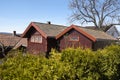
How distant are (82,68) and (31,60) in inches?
134

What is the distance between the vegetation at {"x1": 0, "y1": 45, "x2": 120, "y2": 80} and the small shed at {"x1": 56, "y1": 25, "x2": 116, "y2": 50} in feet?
37.6

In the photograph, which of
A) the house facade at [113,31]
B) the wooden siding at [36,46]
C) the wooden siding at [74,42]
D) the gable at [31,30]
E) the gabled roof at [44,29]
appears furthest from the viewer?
the house facade at [113,31]

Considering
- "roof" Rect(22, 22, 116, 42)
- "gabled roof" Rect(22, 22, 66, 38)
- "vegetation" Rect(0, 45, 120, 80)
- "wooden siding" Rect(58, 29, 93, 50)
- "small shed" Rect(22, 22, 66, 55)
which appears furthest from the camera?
"small shed" Rect(22, 22, 66, 55)

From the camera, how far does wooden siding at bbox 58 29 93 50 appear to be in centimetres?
2677

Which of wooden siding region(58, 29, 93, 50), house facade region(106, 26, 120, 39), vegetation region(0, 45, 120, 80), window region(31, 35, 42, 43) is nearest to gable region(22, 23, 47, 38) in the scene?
window region(31, 35, 42, 43)

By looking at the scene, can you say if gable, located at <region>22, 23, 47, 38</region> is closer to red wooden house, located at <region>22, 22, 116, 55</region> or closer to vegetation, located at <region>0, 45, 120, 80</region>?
red wooden house, located at <region>22, 22, 116, 55</region>

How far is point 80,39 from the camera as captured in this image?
27531 millimetres

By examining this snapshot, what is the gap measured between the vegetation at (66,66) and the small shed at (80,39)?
451 inches

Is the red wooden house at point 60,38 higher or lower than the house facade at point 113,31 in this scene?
lower

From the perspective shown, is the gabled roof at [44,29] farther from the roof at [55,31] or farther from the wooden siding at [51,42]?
the wooden siding at [51,42]

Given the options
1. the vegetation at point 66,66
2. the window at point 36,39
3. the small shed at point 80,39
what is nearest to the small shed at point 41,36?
the window at point 36,39

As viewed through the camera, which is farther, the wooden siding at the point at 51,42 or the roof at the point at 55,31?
the wooden siding at the point at 51,42

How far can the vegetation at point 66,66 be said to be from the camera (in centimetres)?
671

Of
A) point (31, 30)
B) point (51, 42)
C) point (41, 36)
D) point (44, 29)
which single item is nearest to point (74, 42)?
point (51, 42)
